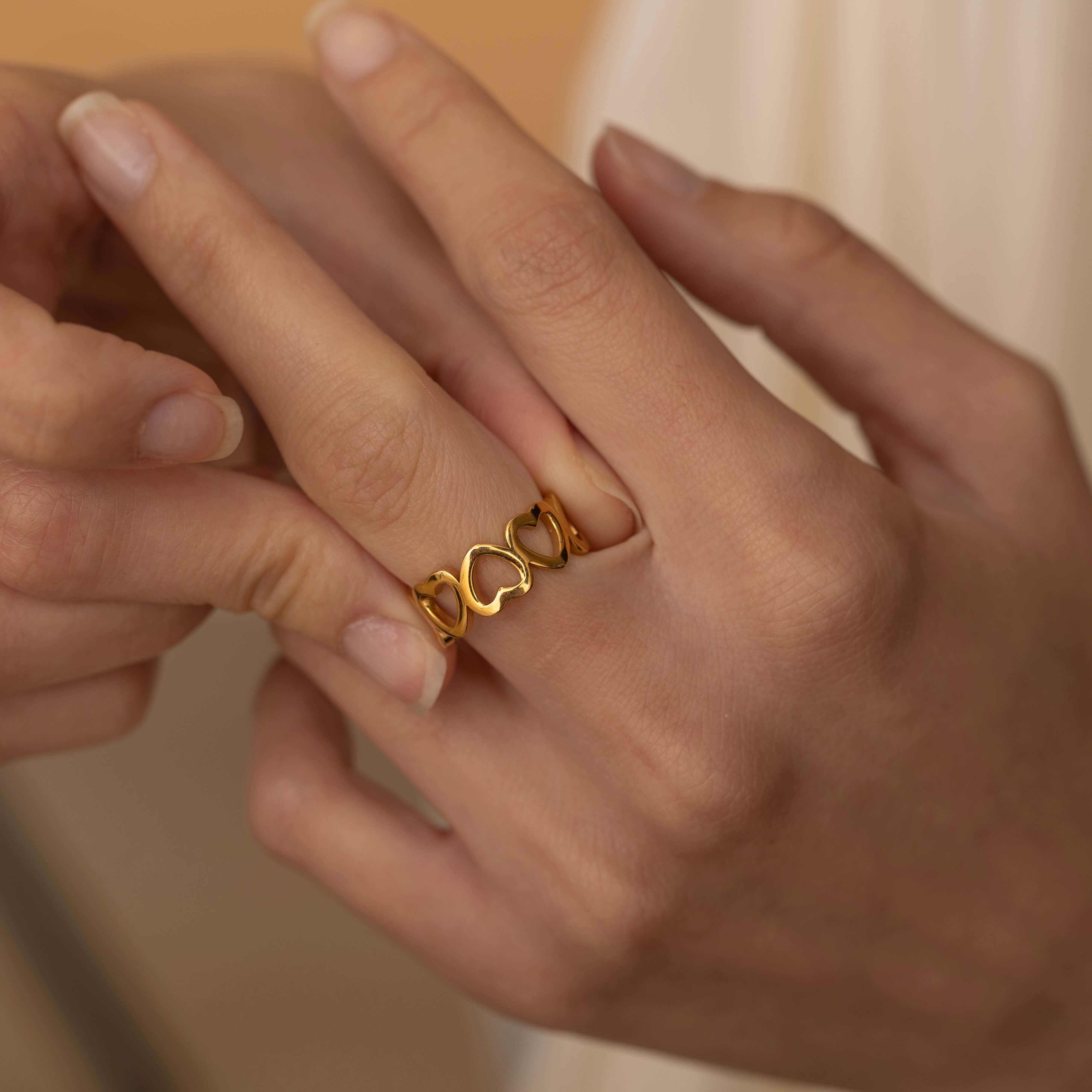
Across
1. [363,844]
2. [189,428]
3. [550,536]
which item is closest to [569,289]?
[550,536]

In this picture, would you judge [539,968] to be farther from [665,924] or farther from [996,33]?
[996,33]

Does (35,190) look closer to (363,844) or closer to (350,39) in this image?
(350,39)

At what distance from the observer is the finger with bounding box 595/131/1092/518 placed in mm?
916

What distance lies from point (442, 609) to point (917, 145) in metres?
1.11

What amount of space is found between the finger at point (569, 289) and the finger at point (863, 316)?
0.17m

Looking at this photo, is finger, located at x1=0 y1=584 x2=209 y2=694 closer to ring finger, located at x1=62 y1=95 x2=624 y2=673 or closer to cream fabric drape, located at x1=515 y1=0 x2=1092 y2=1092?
ring finger, located at x1=62 y1=95 x2=624 y2=673

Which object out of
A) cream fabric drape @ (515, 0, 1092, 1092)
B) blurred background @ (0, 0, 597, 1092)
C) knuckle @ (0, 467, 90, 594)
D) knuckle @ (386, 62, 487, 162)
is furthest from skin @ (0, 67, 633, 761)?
cream fabric drape @ (515, 0, 1092, 1092)

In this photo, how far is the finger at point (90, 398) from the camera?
0.57m

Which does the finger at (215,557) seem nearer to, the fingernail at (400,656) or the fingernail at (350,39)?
the fingernail at (400,656)

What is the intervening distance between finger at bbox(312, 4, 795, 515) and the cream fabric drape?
29.8 inches

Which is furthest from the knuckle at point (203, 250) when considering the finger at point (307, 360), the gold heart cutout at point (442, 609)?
the gold heart cutout at point (442, 609)

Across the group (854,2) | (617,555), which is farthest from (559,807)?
(854,2)

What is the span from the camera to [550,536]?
2.39 ft

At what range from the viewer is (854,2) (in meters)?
1.36
